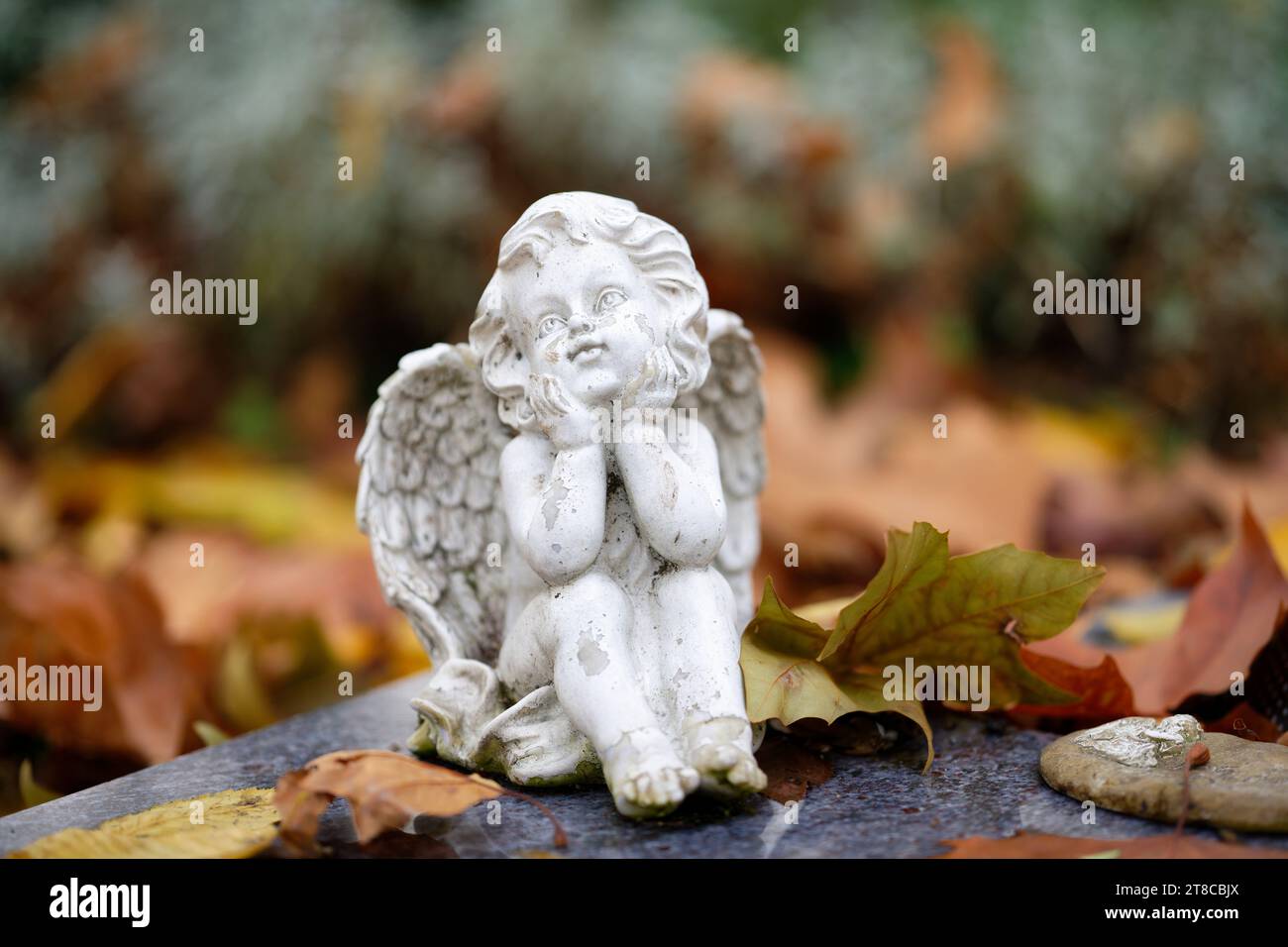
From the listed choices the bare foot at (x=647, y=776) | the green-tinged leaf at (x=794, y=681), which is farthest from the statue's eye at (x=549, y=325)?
the bare foot at (x=647, y=776)

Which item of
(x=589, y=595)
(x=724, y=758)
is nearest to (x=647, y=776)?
(x=724, y=758)

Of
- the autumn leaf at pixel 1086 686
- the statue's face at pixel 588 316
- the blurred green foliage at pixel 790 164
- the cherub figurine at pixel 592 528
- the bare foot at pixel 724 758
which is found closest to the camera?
the bare foot at pixel 724 758

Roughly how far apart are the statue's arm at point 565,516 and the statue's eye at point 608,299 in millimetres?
214

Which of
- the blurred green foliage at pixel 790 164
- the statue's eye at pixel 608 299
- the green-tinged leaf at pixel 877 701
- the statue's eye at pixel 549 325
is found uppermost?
the blurred green foliage at pixel 790 164

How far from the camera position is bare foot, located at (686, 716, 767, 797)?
170 cm

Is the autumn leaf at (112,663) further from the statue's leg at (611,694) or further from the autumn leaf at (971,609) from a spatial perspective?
the autumn leaf at (971,609)

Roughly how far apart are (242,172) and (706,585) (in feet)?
10.8

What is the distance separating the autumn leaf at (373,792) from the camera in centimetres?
161

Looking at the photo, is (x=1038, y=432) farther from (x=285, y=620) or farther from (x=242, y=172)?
(x=242, y=172)

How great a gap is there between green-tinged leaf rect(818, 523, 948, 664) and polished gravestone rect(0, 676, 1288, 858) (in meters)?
0.23

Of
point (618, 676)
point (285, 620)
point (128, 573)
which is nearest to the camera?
point (618, 676)

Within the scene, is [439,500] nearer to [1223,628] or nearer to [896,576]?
[896,576]
